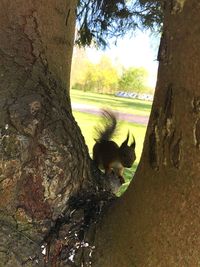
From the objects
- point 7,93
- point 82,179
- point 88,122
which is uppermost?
point 7,93

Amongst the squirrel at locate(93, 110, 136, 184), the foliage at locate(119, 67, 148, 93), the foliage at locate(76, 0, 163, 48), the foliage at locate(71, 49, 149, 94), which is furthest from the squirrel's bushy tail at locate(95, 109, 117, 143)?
the foliage at locate(119, 67, 148, 93)

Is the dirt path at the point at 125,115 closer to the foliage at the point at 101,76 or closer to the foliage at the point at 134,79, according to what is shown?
the foliage at the point at 134,79

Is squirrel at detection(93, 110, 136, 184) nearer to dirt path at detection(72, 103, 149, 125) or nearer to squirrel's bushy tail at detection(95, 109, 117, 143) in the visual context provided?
squirrel's bushy tail at detection(95, 109, 117, 143)

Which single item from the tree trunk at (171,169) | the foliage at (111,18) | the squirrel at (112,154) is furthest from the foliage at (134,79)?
the tree trunk at (171,169)

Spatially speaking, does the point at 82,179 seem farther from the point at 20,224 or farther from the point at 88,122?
the point at 88,122

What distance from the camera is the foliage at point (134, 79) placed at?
40.9ft

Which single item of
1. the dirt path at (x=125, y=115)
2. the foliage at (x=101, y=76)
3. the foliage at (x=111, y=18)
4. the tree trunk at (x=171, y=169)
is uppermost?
the foliage at (x=111, y=18)

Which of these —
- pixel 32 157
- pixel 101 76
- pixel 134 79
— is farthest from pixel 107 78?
pixel 32 157

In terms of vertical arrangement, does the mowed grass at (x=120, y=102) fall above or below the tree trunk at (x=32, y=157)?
below

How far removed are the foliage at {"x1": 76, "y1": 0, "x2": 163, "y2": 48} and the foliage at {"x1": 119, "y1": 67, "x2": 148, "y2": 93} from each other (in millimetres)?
9164

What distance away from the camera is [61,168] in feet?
4.53

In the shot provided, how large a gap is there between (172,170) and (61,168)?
0.40 m

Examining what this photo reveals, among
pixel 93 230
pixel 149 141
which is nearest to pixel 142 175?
pixel 149 141

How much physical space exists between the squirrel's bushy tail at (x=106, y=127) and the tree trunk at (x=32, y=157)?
82 cm
